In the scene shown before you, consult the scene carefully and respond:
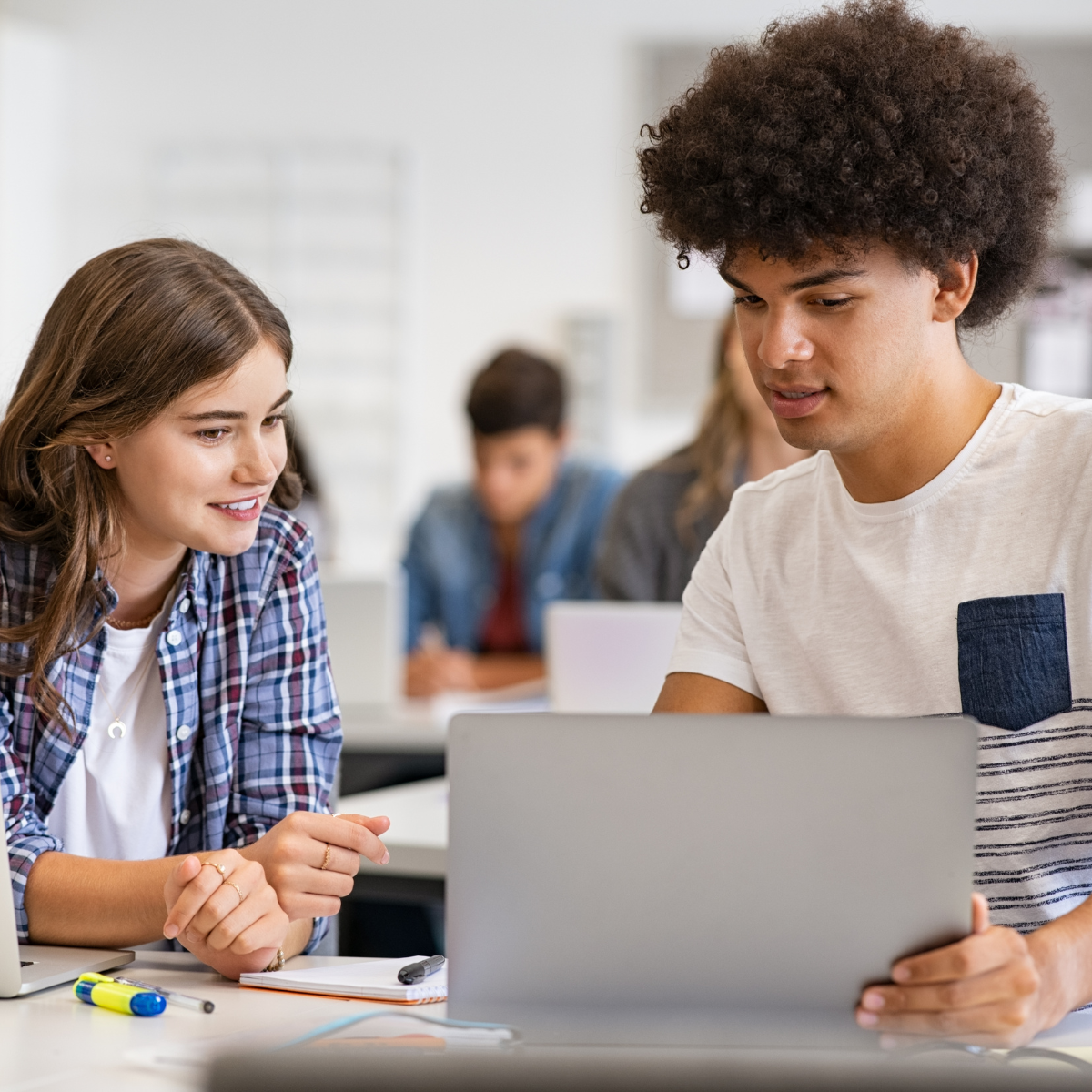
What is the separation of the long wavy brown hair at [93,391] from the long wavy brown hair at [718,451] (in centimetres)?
120

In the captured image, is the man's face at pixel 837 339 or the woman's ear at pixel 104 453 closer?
the man's face at pixel 837 339

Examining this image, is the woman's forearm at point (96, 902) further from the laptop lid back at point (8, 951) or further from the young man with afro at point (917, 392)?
the young man with afro at point (917, 392)

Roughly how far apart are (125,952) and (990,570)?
0.80 meters

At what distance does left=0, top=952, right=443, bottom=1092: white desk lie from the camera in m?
0.88

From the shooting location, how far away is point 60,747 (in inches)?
50.3

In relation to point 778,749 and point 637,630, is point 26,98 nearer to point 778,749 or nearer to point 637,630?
point 637,630

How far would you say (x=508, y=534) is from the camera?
3.38 meters

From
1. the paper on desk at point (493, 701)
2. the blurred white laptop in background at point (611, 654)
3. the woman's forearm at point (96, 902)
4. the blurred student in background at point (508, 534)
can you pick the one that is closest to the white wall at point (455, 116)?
the blurred student in background at point (508, 534)

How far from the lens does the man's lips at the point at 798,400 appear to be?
1.16 meters

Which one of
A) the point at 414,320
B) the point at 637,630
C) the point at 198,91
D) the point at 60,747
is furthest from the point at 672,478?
the point at 198,91

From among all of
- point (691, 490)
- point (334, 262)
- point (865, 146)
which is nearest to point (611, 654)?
point (691, 490)

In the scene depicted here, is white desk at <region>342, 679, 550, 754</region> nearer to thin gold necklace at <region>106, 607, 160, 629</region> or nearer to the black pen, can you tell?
thin gold necklace at <region>106, 607, 160, 629</region>

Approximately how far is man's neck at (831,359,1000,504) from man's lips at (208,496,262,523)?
1.80ft

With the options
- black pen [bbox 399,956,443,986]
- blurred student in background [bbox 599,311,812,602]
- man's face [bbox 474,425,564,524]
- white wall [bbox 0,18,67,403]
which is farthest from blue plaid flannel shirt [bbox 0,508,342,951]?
white wall [bbox 0,18,67,403]
